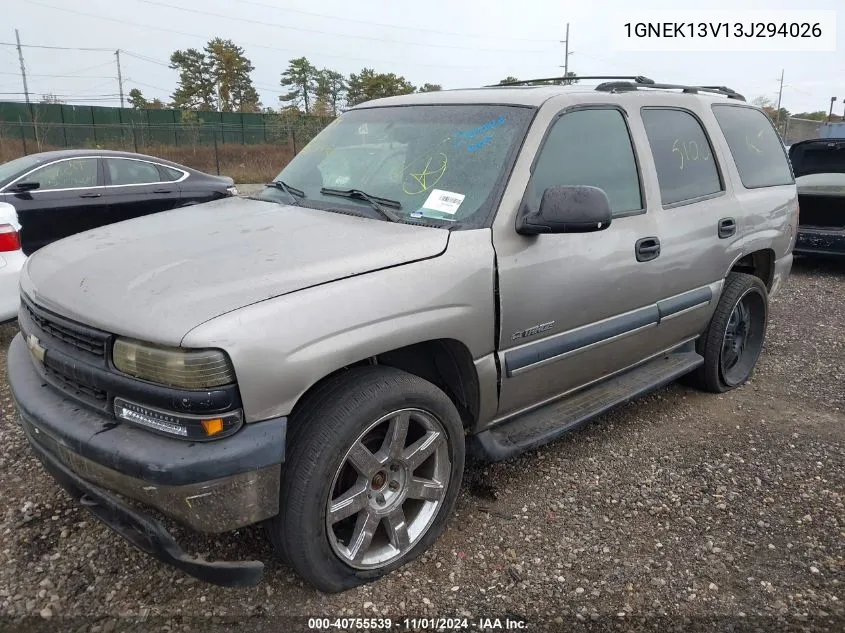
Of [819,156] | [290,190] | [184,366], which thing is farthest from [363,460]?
[819,156]

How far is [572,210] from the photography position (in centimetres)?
264

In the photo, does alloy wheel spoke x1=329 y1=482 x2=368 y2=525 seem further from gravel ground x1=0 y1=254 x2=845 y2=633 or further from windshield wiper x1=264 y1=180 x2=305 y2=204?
windshield wiper x1=264 y1=180 x2=305 y2=204

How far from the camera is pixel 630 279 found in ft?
10.8

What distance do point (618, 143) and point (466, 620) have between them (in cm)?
243

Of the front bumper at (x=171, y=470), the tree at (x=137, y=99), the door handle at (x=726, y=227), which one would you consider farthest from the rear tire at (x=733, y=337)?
the tree at (x=137, y=99)

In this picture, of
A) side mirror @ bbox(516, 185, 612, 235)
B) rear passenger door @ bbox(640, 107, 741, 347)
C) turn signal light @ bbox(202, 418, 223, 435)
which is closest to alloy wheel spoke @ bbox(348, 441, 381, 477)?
turn signal light @ bbox(202, 418, 223, 435)

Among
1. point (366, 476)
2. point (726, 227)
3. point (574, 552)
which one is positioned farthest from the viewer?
point (726, 227)

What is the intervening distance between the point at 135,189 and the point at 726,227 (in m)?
6.81

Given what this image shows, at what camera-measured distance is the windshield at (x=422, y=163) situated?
2.81m

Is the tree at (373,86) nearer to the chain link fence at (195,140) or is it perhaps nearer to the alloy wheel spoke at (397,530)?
the chain link fence at (195,140)

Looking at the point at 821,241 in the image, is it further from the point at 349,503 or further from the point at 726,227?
the point at 349,503

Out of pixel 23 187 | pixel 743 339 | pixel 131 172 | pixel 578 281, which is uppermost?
pixel 131 172

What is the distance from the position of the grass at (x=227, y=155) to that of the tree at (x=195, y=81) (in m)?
23.1

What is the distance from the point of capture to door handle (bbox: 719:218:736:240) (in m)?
3.88
